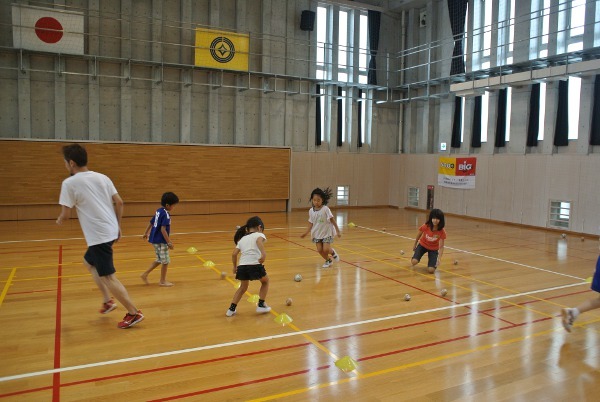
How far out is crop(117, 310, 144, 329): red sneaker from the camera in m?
5.23

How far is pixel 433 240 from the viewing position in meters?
8.55

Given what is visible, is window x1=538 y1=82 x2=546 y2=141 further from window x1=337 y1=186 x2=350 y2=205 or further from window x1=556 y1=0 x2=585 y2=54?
window x1=337 y1=186 x2=350 y2=205

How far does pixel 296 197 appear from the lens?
19.2 metres

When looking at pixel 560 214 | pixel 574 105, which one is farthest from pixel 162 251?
pixel 574 105

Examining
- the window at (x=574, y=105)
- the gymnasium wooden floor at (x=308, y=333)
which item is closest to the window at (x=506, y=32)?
the window at (x=574, y=105)

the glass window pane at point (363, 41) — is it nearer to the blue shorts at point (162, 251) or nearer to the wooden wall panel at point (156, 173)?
the wooden wall panel at point (156, 173)

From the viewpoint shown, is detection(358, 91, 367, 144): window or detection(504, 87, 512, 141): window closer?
detection(504, 87, 512, 141): window

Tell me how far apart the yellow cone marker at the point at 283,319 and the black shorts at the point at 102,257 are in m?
1.90

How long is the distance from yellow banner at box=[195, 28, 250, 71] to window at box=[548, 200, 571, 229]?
11408 mm

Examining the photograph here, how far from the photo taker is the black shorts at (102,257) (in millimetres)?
4906

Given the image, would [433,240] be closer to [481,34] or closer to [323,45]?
[481,34]

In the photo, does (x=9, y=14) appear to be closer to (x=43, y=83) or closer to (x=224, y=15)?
(x=43, y=83)

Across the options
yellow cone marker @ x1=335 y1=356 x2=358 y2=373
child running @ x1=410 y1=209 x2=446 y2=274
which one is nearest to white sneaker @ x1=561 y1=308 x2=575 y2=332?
yellow cone marker @ x1=335 y1=356 x2=358 y2=373

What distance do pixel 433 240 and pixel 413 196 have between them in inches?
473
